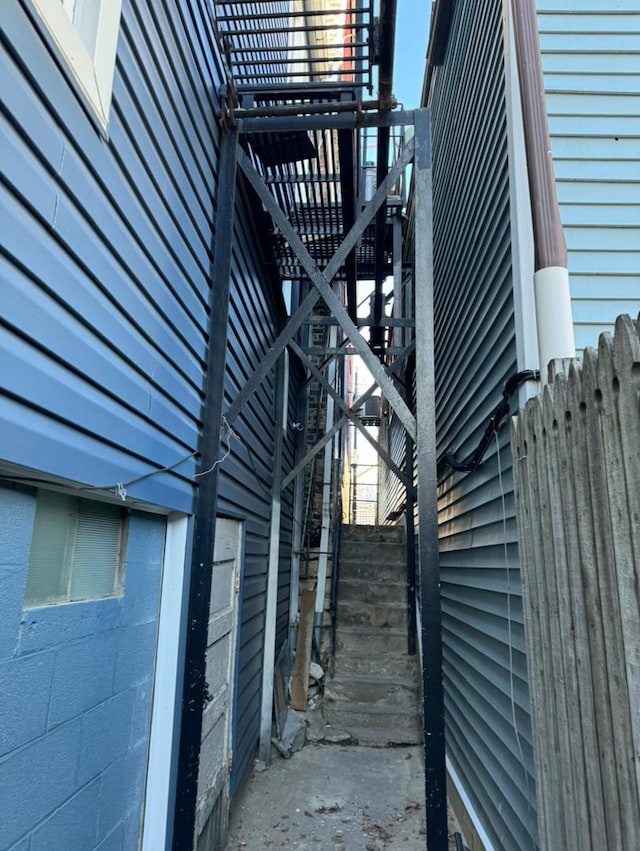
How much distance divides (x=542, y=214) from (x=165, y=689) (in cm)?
278

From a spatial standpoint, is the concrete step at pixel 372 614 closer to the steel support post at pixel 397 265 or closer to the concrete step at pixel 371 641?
the concrete step at pixel 371 641

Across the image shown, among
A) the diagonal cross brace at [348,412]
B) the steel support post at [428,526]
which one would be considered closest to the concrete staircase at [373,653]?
the diagonal cross brace at [348,412]

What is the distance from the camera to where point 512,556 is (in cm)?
276

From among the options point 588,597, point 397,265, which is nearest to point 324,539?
point 397,265

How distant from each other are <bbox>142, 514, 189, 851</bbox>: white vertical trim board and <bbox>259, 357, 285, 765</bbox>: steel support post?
7.50ft

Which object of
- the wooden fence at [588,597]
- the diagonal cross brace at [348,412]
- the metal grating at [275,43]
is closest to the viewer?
the wooden fence at [588,597]

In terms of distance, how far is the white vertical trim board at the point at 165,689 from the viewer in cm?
238

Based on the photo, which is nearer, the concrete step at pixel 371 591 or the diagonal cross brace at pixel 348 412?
the diagonal cross brace at pixel 348 412

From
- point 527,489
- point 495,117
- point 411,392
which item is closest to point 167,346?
point 527,489

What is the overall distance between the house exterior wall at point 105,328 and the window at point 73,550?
0.06 meters

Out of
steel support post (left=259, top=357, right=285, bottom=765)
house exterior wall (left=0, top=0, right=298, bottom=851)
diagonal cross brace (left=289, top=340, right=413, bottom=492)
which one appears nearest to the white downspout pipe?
diagonal cross brace (left=289, top=340, right=413, bottom=492)

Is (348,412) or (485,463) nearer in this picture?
(485,463)

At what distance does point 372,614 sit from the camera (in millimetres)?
6316

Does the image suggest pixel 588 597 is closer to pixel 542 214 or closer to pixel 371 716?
pixel 542 214
